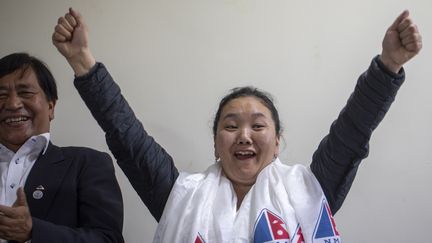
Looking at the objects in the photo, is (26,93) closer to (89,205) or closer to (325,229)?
(89,205)

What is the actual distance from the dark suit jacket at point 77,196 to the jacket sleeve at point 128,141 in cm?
8

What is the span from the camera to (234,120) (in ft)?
3.41

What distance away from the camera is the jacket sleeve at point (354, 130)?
84 cm

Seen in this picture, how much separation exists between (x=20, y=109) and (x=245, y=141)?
0.61 m

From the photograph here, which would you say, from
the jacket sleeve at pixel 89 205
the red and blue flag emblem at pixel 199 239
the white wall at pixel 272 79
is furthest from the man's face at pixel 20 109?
the red and blue flag emblem at pixel 199 239

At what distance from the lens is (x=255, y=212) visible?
0.90 meters

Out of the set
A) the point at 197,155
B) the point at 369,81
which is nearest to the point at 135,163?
the point at 197,155

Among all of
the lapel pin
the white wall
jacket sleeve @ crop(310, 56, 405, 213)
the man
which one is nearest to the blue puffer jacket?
jacket sleeve @ crop(310, 56, 405, 213)

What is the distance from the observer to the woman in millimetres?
859

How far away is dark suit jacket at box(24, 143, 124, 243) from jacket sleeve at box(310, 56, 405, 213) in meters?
0.52

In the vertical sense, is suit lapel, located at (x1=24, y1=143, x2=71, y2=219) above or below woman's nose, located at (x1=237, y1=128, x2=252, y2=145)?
below

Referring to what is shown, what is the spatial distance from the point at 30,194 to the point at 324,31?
102 cm

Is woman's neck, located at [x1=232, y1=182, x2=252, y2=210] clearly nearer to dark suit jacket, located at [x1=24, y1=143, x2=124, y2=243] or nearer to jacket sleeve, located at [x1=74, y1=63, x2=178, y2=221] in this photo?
jacket sleeve, located at [x1=74, y1=63, x2=178, y2=221]

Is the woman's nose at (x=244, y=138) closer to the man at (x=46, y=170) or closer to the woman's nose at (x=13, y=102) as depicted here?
the man at (x=46, y=170)
